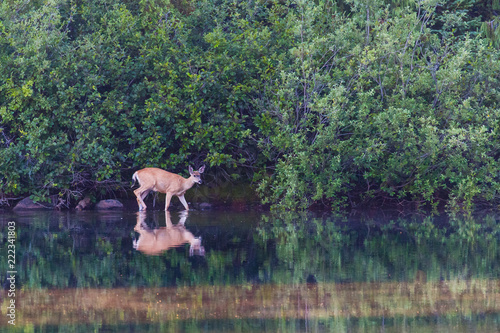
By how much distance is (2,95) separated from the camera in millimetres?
18562

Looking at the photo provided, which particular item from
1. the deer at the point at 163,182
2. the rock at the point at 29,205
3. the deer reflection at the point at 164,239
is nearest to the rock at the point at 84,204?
the rock at the point at 29,205

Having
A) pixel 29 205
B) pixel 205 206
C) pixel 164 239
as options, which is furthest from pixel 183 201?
pixel 164 239

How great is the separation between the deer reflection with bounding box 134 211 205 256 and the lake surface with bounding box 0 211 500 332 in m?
0.02

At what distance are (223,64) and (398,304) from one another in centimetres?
1252

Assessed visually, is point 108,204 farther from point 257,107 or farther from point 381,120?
point 381,120

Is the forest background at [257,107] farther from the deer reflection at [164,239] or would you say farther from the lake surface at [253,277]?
the deer reflection at [164,239]

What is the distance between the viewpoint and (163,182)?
18.5 m

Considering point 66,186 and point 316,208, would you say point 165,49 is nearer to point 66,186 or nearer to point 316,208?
point 66,186

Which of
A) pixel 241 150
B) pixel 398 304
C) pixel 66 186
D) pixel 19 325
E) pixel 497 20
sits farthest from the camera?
pixel 497 20

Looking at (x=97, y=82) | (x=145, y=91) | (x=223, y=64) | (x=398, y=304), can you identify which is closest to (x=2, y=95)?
(x=97, y=82)

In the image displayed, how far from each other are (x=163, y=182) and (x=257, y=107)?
10.9 ft

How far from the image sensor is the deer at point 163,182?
1841 cm

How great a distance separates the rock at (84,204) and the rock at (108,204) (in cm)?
32

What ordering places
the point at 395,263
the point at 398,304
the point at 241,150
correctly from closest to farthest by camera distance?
1. the point at 398,304
2. the point at 395,263
3. the point at 241,150
